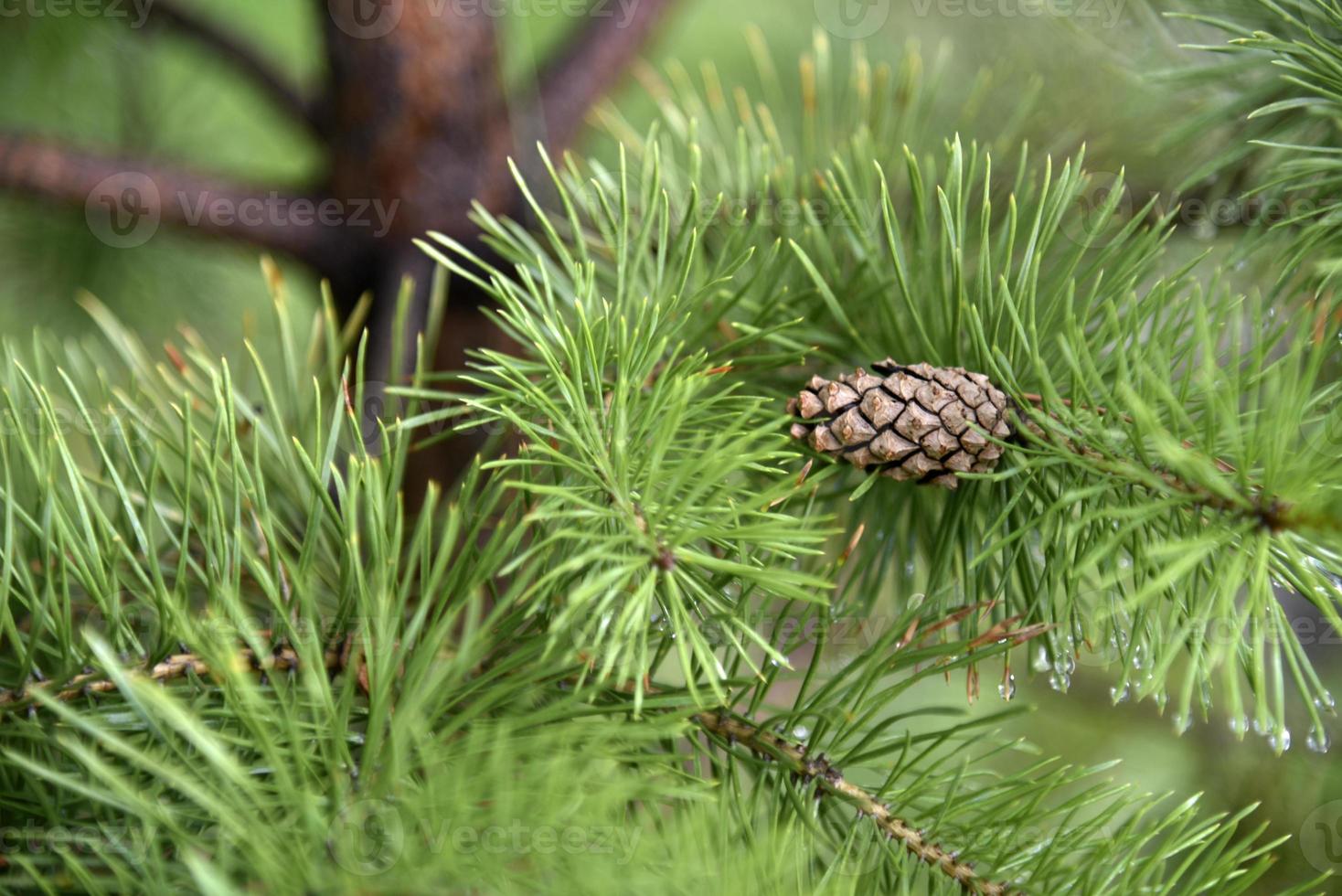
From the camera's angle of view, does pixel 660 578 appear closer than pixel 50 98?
Yes

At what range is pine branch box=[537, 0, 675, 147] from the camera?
0.52m

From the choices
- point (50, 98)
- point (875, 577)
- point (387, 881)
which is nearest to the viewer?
point (387, 881)

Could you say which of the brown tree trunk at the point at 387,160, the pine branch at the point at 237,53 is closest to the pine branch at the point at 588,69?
the brown tree trunk at the point at 387,160

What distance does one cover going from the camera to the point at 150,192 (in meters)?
0.47

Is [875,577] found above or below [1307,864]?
above

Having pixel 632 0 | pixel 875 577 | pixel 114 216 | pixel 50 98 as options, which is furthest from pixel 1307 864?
pixel 50 98

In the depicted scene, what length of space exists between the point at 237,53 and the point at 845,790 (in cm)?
47

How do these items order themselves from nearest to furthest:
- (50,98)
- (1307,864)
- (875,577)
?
(875,577) → (1307,864) → (50,98)

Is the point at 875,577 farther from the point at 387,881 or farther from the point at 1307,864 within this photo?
the point at 1307,864

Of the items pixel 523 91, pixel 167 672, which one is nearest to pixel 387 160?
pixel 523 91

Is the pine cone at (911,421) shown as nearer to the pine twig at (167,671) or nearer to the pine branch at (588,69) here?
the pine twig at (167,671)

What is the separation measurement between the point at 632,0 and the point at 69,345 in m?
0.32

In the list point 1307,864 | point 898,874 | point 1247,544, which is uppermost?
point 1247,544

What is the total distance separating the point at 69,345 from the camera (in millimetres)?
386
